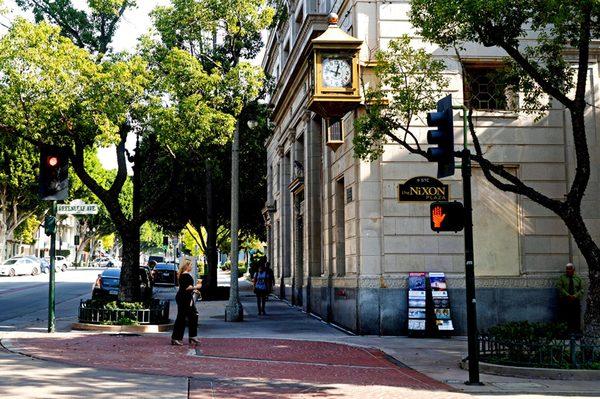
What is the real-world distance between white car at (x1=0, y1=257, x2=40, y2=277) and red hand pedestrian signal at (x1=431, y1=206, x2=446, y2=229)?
50.7 meters

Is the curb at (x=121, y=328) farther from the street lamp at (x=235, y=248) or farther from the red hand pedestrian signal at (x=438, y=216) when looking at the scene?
the red hand pedestrian signal at (x=438, y=216)

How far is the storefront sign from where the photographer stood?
1689 cm

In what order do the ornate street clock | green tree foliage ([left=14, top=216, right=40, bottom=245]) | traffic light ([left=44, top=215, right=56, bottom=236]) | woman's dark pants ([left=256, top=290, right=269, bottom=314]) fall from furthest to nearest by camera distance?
green tree foliage ([left=14, top=216, right=40, bottom=245]), woman's dark pants ([left=256, top=290, right=269, bottom=314]), traffic light ([left=44, top=215, right=56, bottom=236]), the ornate street clock

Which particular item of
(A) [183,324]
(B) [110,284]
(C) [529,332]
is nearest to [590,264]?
(C) [529,332]

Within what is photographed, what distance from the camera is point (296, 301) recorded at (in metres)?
26.8

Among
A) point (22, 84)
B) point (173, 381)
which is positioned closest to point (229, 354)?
point (173, 381)

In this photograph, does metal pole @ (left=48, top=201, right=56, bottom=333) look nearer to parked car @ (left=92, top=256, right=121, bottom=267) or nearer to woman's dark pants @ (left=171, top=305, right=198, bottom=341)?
woman's dark pants @ (left=171, top=305, right=198, bottom=341)

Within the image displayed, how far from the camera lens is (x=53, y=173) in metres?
16.0

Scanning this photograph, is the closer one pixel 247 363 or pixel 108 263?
pixel 247 363

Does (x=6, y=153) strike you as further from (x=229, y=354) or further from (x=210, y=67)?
(x=229, y=354)

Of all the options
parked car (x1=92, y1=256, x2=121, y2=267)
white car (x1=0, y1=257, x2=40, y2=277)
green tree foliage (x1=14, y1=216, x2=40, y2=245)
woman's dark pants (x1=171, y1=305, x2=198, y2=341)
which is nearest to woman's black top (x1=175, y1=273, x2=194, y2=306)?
woman's dark pants (x1=171, y1=305, x2=198, y2=341)

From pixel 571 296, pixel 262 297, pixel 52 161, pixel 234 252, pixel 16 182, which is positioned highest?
pixel 16 182

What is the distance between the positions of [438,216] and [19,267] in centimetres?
5298

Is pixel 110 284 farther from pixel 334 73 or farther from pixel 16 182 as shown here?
pixel 16 182
